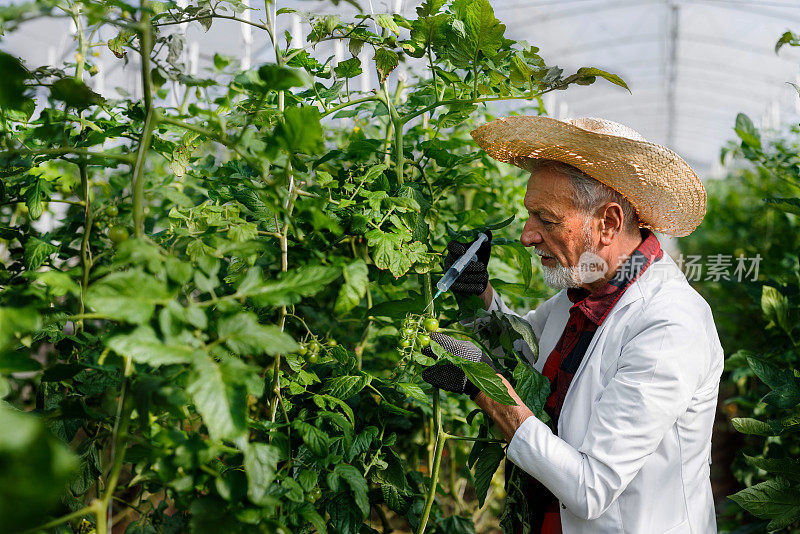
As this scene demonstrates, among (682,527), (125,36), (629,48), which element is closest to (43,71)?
(125,36)

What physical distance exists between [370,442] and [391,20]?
84 cm

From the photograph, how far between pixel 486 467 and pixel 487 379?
1.12 ft

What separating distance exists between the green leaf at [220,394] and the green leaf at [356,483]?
50cm

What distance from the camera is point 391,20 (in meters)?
1.31

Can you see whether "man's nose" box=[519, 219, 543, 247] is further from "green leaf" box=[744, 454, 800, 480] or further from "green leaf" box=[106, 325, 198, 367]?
"green leaf" box=[106, 325, 198, 367]

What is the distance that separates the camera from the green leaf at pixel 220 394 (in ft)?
2.28

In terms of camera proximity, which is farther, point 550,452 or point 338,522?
point 550,452

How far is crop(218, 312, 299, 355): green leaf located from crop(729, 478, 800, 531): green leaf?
4.00 ft

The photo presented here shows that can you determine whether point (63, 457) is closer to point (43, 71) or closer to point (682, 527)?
point (43, 71)

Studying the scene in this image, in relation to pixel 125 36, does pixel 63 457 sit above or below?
below

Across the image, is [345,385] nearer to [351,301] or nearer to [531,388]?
[351,301]

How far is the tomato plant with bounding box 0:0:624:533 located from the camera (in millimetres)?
744

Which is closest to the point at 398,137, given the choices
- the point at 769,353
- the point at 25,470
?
the point at 25,470

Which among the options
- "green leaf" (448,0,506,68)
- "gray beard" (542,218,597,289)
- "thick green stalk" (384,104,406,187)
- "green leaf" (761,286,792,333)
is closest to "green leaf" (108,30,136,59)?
"thick green stalk" (384,104,406,187)
